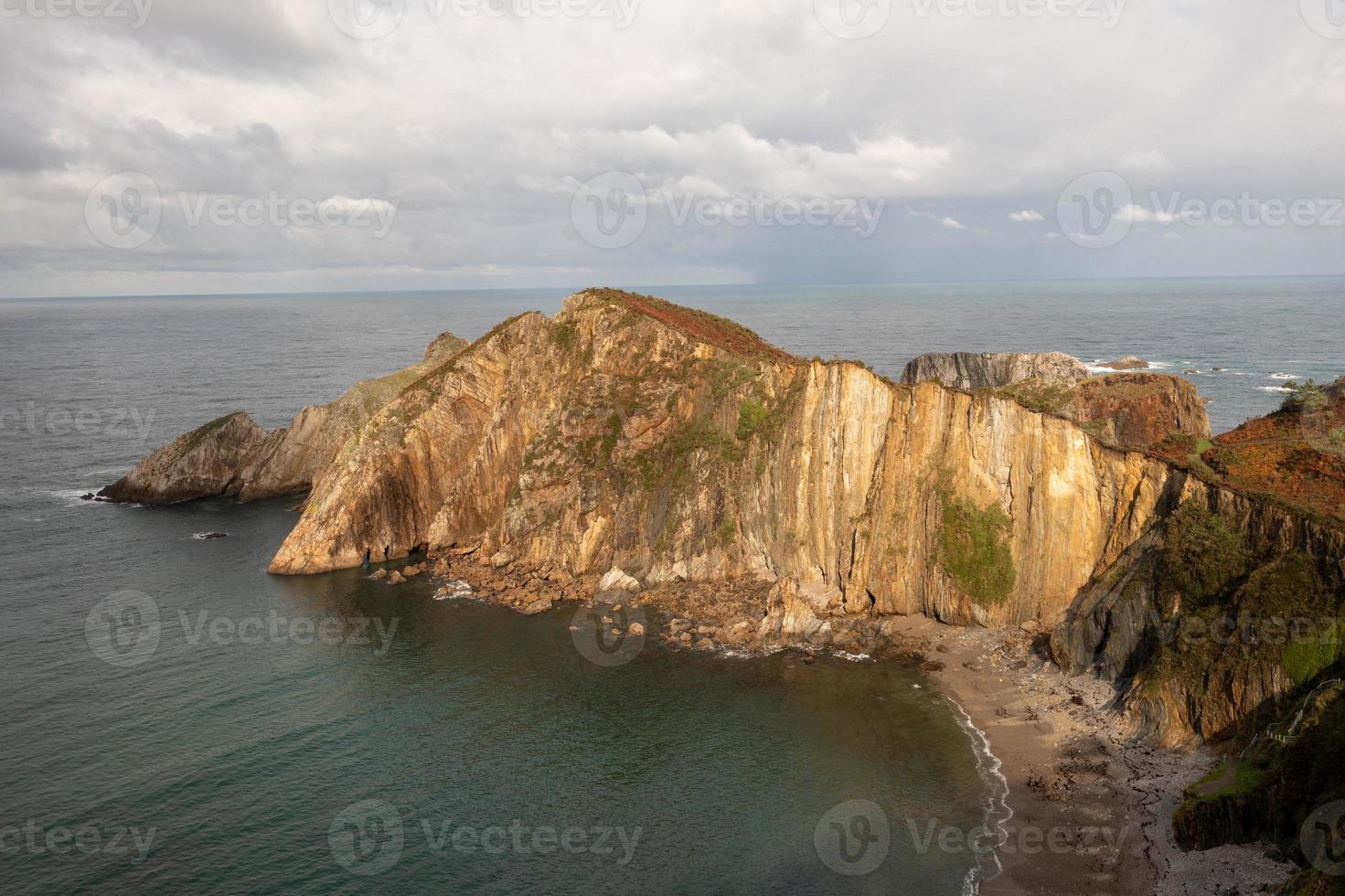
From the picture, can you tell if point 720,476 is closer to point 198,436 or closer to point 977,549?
point 977,549

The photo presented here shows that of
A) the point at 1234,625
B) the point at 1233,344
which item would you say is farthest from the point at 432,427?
the point at 1233,344

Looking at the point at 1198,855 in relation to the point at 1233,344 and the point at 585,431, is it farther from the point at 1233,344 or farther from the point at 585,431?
the point at 1233,344

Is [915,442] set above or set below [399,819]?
above

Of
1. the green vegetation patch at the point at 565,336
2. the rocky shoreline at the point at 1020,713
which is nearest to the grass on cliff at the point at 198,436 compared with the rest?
the rocky shoreline at the point at 1020,713

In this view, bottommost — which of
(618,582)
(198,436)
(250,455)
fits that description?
(618,582)

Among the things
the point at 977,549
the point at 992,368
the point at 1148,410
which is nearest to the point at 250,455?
the point at 977,549
